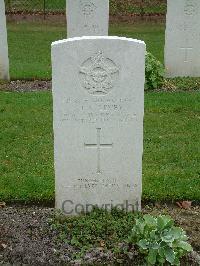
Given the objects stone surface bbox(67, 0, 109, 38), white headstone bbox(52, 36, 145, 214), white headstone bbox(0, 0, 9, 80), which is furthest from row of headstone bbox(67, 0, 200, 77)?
white headstone bbox(52, 36, 145, 214)

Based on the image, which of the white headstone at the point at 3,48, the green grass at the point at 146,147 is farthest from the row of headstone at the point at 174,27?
the green grass at the point at 146,147

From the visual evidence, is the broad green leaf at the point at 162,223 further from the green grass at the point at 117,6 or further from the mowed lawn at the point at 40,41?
the green grass at the point at 117,6

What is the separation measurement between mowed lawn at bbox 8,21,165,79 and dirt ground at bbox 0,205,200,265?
6187 mm

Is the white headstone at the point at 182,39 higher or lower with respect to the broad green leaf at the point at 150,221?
higher

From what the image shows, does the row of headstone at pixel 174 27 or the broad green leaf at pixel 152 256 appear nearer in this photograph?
the broad green leaf at pixel 152 256

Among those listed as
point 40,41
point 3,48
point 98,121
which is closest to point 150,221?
point 98,121

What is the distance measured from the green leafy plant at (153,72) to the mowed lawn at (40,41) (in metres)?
2.26

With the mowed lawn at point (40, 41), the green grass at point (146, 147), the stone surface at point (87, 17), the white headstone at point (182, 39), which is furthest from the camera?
the mowed lawn at point (40, 41)

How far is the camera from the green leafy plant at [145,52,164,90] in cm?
948

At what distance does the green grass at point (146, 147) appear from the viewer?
5.39m

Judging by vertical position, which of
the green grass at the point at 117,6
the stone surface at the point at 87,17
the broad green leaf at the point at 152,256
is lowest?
the broad green leaf at the point at 152,256

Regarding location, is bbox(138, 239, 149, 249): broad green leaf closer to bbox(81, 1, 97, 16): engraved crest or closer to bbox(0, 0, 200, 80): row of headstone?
bbox(0, 0, 200, 80): row of headstone

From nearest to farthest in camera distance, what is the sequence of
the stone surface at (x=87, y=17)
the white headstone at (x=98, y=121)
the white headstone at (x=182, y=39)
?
the white headstone at (x=98, y=121), the white headstone at (x=182, y=39), the stone surface at (x=87, y=17)

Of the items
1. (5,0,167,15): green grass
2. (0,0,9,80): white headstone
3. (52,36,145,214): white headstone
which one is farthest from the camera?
(5,0,167,15): green grass
